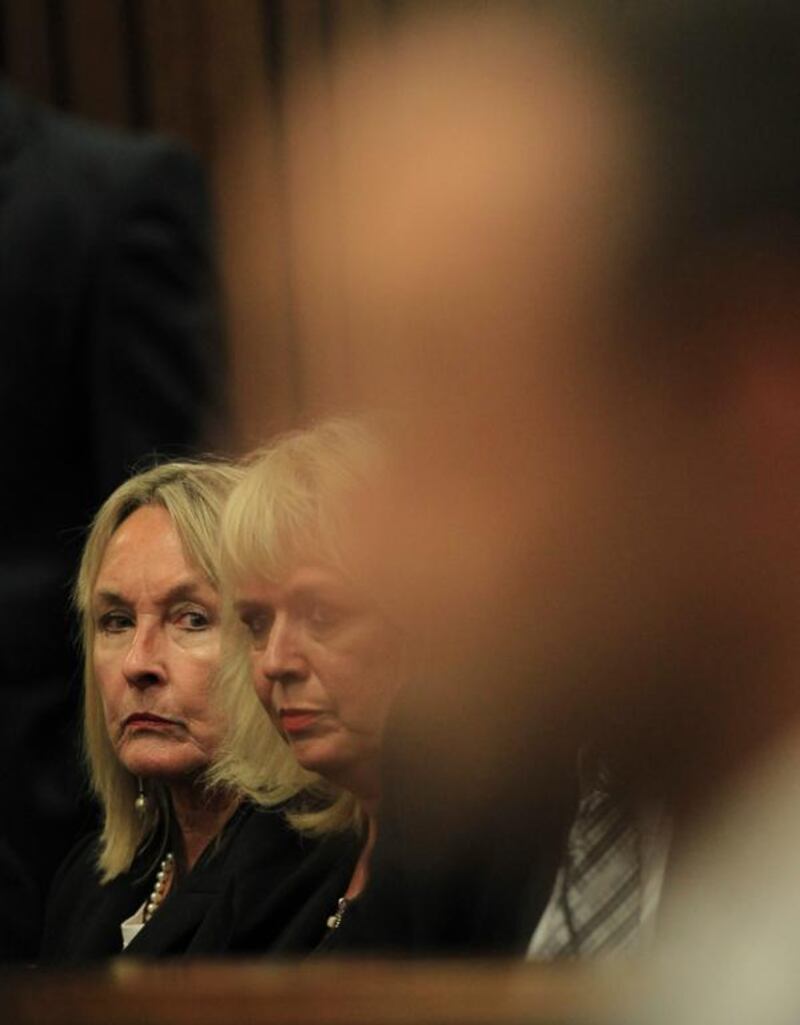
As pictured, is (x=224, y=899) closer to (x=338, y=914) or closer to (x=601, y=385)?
(x=338, y=914)

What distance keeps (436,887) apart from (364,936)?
6 centimetres

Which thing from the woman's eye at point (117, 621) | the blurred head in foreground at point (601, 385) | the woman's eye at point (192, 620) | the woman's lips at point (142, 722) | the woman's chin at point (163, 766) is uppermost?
the blurred head in foreground at point (601, 385)

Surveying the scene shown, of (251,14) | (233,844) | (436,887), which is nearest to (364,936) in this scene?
(436,887)

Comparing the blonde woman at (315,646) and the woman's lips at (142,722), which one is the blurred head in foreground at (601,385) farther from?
the woman's lips at (142,722)

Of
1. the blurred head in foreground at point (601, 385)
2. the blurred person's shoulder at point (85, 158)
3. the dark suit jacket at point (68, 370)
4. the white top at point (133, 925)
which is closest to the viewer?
the blurred head in foreground at point (601, 385)

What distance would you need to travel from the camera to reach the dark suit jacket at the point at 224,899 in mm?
1281

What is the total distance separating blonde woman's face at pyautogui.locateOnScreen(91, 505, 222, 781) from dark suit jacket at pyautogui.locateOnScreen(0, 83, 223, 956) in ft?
0.15

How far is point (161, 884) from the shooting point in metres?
1.39

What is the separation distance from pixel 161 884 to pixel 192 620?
164mm

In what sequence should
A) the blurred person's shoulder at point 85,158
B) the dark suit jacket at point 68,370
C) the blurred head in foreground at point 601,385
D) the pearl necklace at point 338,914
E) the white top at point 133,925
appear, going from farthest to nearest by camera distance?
the blurred person's shoulder at point 85,158 < the dark suit jacket at point 68,370 < the white top at point 133,925 < the pearl necklace at point 338,914 < the blurred head in foreground at point 601,385

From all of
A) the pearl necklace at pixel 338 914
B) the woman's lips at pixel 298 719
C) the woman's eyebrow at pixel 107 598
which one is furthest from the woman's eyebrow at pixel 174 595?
the pearl necklace at pixel 338 914

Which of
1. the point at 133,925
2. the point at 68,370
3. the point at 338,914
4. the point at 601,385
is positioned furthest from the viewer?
the point at 68,370

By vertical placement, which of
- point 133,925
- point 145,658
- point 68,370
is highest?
point 68,370

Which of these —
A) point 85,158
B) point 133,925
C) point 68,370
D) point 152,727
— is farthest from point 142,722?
point 85,158
